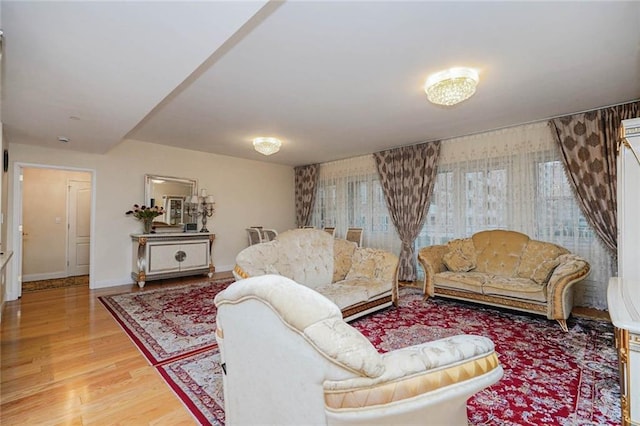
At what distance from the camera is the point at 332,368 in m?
0.80

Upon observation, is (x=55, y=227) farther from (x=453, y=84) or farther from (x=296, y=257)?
(x=453, y=84)

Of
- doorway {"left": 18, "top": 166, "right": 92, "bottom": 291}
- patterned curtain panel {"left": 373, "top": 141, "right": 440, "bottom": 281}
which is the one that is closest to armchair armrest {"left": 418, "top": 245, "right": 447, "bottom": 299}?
patterned curtain panel {"left": 373, "top": 141, "right": 440, "bottom": 281}

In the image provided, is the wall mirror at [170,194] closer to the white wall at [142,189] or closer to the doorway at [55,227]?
the white wall at [142,189]

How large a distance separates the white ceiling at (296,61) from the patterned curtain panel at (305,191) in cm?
303

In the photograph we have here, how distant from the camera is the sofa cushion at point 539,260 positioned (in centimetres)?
347

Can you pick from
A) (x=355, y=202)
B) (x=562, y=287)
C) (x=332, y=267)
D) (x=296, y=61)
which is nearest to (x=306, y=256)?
(x=332, y=267)

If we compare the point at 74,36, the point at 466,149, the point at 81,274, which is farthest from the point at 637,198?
the point at 81,274

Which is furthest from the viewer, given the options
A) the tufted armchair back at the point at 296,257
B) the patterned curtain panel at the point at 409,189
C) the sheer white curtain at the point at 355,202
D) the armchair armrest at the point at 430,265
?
the sheer white curtain at the point at 355,202

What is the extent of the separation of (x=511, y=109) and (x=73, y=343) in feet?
17.9

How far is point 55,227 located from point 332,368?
24.3 ft

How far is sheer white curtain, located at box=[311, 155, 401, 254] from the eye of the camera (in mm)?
6035

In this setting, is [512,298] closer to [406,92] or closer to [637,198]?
[637,198]

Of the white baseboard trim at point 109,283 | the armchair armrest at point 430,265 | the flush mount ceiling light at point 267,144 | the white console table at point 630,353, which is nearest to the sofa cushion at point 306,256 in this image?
the armchair armrest at point 430,265

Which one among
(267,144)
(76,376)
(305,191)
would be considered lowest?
(76,376)
